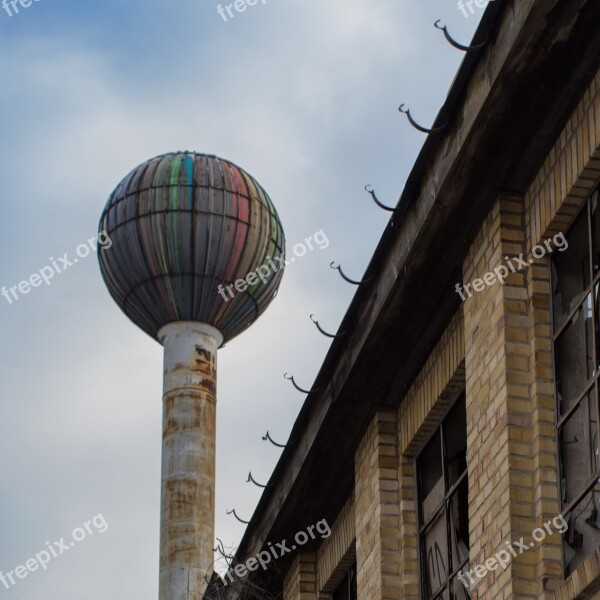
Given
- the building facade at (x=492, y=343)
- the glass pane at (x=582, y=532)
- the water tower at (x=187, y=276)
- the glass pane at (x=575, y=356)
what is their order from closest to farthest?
1. the glass pane at (x=582, y=532)
2. the building facade at (x=492, y=343)
3. the glass pane at (x=575, y=356)
4. the water tower at (x=187, y=276)

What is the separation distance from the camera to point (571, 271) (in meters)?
10.7

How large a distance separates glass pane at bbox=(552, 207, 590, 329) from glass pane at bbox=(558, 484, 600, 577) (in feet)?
4.63

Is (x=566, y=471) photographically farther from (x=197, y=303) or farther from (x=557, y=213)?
(x=197, y=303)

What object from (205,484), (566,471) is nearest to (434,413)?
(566,471)

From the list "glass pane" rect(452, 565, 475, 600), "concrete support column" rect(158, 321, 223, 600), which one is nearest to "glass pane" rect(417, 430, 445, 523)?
"glass pane" rect(452, 565, 475, 600)

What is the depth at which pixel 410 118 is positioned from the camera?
10.9m

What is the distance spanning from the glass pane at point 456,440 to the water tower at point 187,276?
50.8 feet

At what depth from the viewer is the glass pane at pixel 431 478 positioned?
12781 millimetres

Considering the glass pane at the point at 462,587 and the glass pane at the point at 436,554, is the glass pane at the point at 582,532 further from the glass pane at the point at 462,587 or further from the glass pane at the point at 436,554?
the glass pane at the point at 436,554

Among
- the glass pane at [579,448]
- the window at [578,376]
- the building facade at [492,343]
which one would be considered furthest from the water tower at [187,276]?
the glass pane at [579,448]

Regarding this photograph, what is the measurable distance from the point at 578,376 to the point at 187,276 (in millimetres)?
18925

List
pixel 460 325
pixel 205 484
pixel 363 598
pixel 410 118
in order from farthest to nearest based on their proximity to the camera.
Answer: pixel 205 484, pixel 363 598, pixel 460 325, pixel 410 118

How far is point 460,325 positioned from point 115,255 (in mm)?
17441

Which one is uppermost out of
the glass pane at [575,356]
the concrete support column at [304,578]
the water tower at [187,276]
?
the water tower at [187,276]
